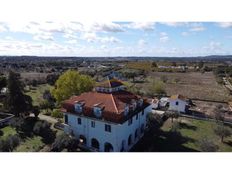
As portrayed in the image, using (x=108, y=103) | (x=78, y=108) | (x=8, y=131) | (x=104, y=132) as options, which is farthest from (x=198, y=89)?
(x=8, y=131)

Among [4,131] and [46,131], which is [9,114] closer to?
[4,131]

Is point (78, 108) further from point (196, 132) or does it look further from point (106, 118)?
point (196, 132)

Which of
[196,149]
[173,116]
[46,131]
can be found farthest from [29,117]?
[196,149]

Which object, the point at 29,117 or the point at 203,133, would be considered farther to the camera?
the point at 29,117

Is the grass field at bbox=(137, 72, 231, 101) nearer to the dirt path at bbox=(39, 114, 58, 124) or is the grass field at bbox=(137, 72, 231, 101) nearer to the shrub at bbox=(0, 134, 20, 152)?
the dirt path at bbox=(39, 114, 58, 124)

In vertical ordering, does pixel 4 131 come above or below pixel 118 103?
below

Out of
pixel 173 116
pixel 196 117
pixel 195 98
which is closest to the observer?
pixel 173 116
